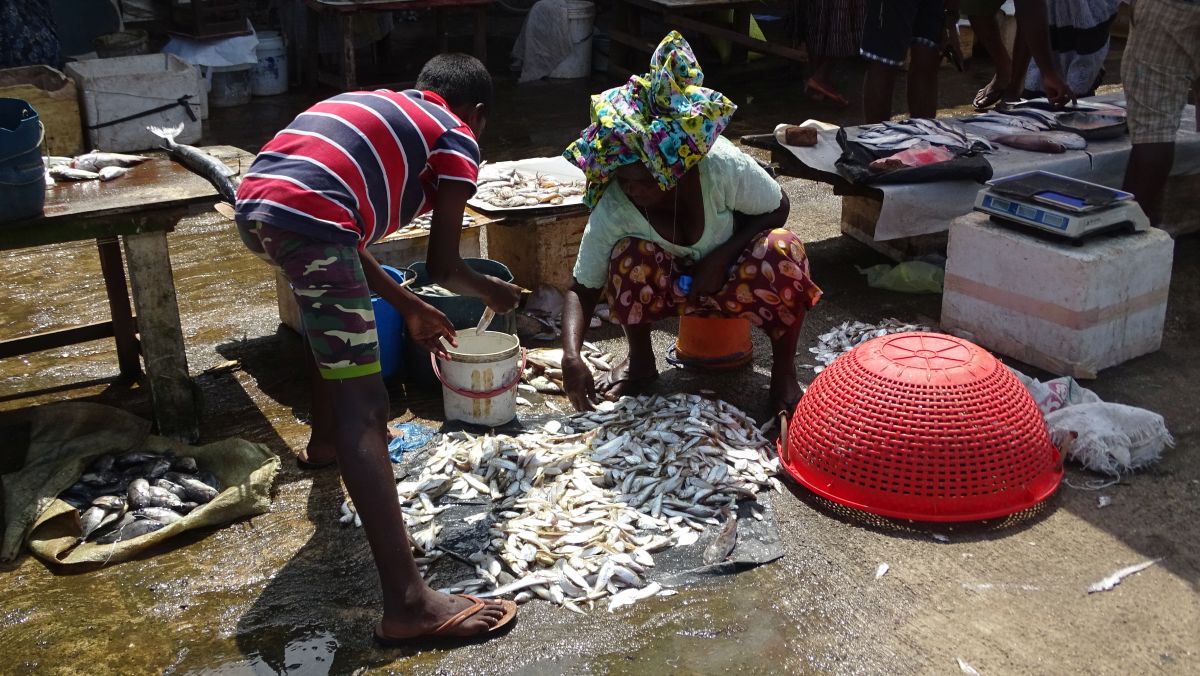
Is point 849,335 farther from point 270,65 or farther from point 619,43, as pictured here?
point 270,65

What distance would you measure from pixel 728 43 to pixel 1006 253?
598 cm

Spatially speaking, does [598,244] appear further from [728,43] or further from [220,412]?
[728,43]

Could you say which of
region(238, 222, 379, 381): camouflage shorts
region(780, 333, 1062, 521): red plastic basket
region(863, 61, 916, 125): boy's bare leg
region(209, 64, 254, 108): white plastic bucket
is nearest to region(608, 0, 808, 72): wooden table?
region(863, 61, 916, 125): boy's bare leg

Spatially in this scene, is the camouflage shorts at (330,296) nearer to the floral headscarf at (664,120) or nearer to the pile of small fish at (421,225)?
the floral headscarf at (664,120)

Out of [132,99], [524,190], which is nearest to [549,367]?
[524,190]

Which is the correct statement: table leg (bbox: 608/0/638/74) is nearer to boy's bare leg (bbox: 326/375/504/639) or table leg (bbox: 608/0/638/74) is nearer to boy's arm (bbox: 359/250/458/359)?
boy's arm (bbox: 359/250/458/359)

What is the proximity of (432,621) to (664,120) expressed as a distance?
72.6 inches

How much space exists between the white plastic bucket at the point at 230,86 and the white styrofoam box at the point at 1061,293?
6.22 m

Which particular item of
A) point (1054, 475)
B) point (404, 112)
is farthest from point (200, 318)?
point (1054, 475)

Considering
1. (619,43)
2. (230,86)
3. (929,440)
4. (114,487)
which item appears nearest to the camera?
(929,440)

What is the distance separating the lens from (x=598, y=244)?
4344mm

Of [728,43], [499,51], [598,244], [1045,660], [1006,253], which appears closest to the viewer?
[1045,660]

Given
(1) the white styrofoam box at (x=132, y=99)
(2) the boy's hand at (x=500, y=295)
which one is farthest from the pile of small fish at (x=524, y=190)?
(1) the white styrofoam box at (x=132, y=99)

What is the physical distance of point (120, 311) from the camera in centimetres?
473
